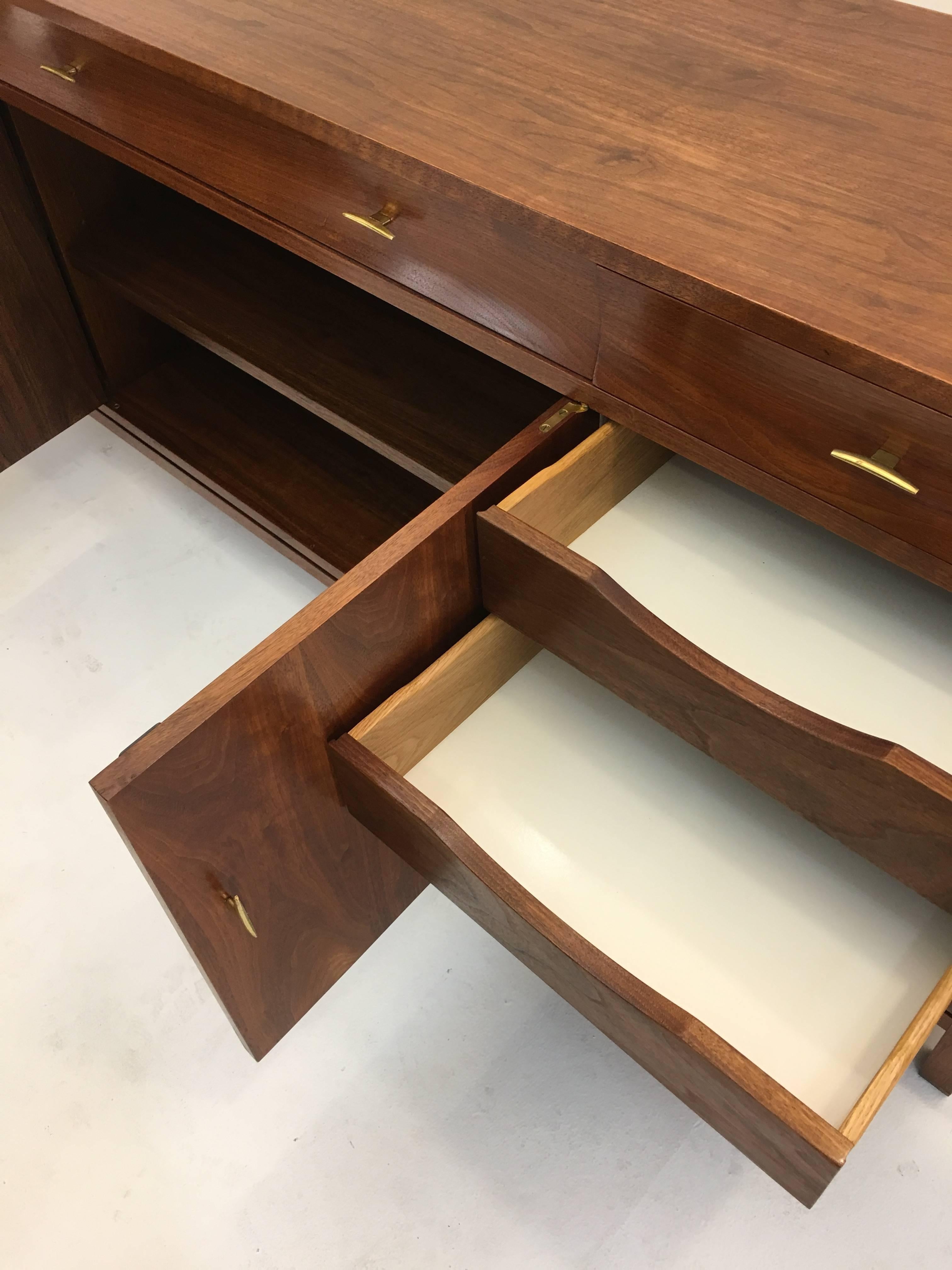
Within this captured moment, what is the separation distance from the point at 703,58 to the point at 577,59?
0.09 meters

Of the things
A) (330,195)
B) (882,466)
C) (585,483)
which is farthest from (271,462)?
(882,466)

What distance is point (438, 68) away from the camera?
0.73 m

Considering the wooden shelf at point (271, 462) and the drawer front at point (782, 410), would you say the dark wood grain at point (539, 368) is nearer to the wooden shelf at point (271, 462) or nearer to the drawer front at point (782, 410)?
the drawer front at point (782, 410)

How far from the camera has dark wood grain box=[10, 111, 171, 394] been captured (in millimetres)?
1155

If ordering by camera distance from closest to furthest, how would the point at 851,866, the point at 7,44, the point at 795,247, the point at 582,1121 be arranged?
the point at 795,247, the point at 851,866, the point at 582,1121, the point at 7,44

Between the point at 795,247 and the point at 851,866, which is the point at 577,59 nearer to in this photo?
the point at 795,247

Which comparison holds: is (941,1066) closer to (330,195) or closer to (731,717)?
(731,717)

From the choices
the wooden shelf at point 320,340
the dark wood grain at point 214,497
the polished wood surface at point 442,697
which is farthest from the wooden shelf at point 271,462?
the polished wood surface at point 442,697

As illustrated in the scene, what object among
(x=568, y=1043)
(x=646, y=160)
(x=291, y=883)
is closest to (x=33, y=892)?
(x=291, y=883)

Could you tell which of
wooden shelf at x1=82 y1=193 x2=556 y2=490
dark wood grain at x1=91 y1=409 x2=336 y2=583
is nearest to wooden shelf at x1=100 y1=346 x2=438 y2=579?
dark wood grain at x1=91 y1=409 x2=336 y2=583

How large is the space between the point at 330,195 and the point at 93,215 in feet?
2.11

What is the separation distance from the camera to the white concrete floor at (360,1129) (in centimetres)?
82

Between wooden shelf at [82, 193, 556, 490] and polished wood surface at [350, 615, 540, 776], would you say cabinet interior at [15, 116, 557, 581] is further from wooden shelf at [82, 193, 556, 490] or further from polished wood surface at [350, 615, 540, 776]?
polished wood surface at [350, 615, 540, 776]

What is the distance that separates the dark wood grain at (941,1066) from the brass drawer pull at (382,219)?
756mm
